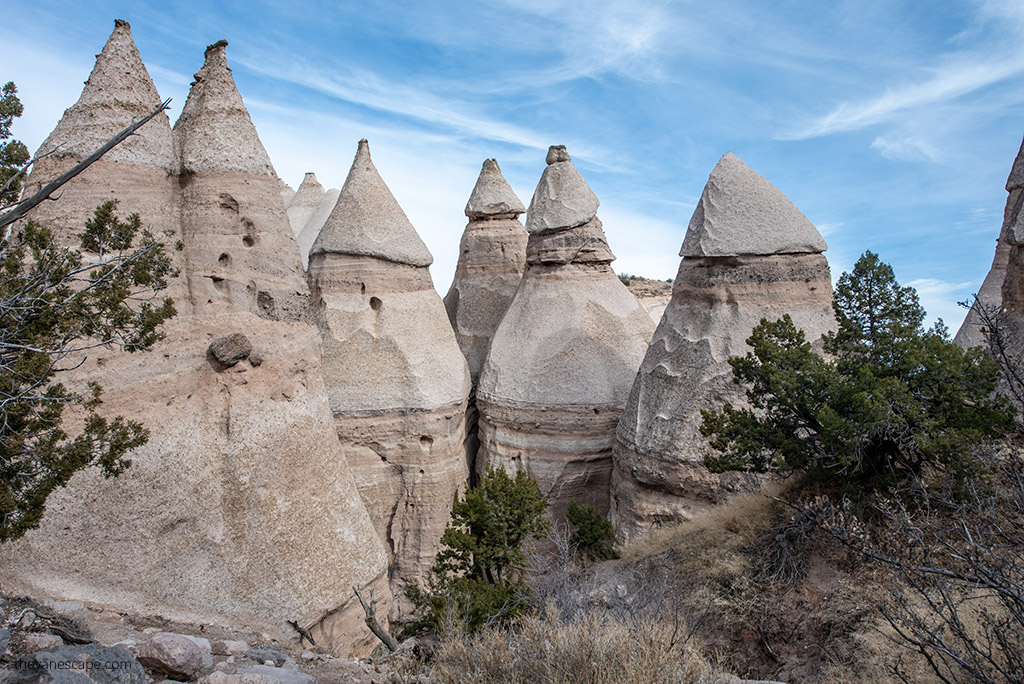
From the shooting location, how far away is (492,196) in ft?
50.2

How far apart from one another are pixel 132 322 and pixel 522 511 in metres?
4.93

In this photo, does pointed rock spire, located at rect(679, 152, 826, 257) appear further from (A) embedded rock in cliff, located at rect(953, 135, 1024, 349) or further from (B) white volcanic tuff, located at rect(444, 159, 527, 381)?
(A) embedded rock in cliff, located at rect(953, 135, 1024, 349)

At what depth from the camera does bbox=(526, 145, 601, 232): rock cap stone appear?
1270 centimetres

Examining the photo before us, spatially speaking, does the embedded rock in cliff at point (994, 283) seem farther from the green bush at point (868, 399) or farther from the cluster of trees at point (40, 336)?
the cluster of trees at point (40, 336)

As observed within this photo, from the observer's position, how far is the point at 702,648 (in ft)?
20.9

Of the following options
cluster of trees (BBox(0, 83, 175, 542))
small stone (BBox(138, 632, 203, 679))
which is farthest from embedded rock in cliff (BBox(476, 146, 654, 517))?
small stone (BBox(138, 632, 203, 679))

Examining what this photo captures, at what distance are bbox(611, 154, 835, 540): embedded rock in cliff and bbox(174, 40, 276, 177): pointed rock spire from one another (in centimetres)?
576

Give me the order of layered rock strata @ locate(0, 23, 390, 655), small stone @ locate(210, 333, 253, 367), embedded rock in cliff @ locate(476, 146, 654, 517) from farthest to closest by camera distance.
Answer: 1. embedded rock in cliff @ locate(476, 146, 654, 517)
2. small stone @ locate(210, 333, 253, 367)
3. layered rock strata @ locate(0, 23, 390, 655)

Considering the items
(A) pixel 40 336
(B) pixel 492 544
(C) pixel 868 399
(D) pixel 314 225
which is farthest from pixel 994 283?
(D) pixel 314 225

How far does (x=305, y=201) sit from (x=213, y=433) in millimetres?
17828

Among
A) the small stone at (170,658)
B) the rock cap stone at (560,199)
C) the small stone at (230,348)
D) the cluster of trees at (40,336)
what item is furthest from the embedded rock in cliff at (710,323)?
the cluster of trees at (40,336)

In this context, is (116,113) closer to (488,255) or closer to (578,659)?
(578,659)

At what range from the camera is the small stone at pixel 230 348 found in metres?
7.00

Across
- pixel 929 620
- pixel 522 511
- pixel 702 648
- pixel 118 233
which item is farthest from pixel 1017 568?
pixel 118 233
